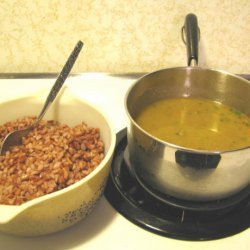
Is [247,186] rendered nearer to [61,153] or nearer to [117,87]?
[61,153]

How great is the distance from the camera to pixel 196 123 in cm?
79

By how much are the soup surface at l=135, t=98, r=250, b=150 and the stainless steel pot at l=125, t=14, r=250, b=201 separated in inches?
1.3

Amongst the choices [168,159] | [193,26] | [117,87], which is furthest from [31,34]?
[168,159]

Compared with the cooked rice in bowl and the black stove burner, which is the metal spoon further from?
the black stove burner

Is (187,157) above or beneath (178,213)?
above

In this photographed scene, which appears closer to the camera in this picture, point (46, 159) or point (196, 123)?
point (46, 159)

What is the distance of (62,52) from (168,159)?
54 cm

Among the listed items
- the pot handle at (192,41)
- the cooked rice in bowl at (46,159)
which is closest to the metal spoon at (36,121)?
the cooked rice in bowl at (46,159)

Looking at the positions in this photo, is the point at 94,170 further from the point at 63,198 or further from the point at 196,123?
the point at 196,123

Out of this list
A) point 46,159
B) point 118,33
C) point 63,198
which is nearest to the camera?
point 63,198

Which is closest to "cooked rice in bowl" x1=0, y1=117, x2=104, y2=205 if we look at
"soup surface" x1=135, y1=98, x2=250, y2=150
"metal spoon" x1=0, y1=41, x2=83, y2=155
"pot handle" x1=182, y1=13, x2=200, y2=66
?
"metal spoon" x1=0, y1=41, x2=83, y2=155

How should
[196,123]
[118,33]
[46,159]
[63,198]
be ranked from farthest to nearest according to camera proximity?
[118,33]
[196,123]
[46,159]
[63,198]

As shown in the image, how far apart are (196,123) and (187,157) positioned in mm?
271

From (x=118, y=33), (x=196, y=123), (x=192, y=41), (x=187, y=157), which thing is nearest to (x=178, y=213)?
(x=187, y=157)
